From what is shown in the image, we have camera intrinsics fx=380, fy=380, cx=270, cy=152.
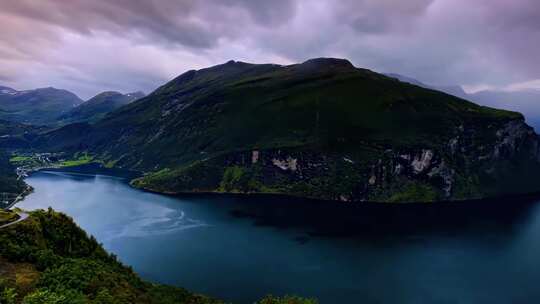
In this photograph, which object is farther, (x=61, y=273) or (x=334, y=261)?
(x=334, y=261)

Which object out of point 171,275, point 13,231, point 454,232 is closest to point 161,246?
point 171,275

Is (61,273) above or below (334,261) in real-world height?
above

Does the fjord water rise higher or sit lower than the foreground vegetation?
lower

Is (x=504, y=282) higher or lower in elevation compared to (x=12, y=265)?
lower

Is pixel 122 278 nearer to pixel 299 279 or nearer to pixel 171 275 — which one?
pixel 171 275

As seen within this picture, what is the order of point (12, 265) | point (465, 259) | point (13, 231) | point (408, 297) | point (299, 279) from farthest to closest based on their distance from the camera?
1. point (465, 259)
2. point (299, 279)
3. point (408, 297)
4. point (13, 231)
5. point (12, 265)

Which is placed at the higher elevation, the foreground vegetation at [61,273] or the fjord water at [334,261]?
the foreground vegetation at [61,273]

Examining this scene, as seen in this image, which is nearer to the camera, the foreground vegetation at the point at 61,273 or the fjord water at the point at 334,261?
the foreground vegetation at the point at 61,273

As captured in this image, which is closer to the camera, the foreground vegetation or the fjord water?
the foreground vegetation
